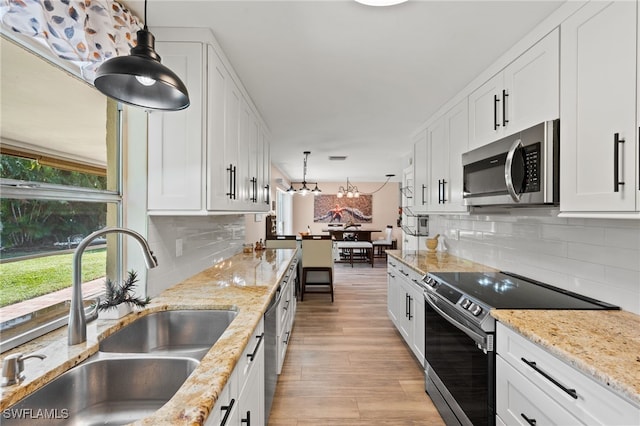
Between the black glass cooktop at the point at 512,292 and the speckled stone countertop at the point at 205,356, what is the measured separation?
3.92ft

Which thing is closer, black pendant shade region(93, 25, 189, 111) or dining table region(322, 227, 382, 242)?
black pendant shade region(93, 25, 189, 111)

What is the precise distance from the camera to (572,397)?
3.37ft

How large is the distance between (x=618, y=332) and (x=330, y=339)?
8.19ft

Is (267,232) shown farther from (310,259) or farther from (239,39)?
(239,39)

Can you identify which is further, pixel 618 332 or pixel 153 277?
pixel 153 277

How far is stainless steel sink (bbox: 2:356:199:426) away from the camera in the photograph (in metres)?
0.97

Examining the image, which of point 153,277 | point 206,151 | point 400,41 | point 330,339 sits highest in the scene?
point 400,41

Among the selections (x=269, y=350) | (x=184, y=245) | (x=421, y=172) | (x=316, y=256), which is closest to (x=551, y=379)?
(x=269, y=350)

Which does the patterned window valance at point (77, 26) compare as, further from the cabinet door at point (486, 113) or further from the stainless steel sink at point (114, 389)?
the cabinet door at point (486, 113)

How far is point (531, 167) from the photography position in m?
1.62

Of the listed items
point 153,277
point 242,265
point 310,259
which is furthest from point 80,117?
point 310,259

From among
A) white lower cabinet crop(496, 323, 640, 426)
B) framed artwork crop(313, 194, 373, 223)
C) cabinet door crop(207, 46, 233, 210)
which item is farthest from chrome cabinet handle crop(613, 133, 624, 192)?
framed artwork crop(313, 194, 373, 223)

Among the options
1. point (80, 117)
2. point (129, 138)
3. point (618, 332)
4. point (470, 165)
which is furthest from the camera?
point (470, 165)

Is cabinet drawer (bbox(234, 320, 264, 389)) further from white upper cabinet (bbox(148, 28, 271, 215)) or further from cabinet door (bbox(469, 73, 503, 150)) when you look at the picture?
cabinet door (bbox(469, 73, 503, 150))
